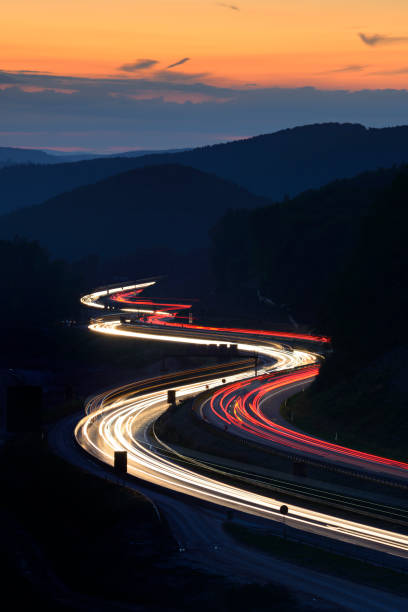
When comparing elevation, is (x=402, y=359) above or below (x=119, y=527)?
above

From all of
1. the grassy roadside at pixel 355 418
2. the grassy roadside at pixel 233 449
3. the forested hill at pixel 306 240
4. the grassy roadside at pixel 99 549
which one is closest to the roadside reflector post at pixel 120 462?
the grassy roadside at pixel 99 549

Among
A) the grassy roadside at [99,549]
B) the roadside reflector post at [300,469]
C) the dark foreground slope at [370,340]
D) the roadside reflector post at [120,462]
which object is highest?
the dark foreground slope at [370,340]

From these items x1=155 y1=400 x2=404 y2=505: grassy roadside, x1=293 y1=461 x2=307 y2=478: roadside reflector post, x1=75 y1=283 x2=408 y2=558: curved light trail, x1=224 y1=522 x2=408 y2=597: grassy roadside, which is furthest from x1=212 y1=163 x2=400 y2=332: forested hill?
x1=224 y1=522 x2=408 y2=597: grassy roadside

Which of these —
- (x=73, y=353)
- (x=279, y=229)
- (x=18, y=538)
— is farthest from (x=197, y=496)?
(x=279, y=229)

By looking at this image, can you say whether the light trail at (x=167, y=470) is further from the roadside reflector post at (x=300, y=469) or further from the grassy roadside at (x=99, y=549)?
the roadside reflector post at (x=300, y=469)

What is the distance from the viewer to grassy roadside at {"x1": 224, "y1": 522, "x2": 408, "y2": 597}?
3809 centimetres

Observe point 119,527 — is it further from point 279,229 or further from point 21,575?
point 279,229

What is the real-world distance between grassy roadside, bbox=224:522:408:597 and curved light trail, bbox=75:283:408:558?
2264 millimetres

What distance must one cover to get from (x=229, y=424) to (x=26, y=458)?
17.3 m

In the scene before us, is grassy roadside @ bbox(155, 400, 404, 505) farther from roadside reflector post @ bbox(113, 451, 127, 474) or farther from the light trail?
roadside reflector post @ bbox(113, 451, 127, 474)

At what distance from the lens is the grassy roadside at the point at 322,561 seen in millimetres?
38094

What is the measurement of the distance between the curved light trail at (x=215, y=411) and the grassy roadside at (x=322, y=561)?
2264mm

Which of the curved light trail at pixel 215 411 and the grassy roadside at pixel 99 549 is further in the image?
the curved light trail at pixel 215 411

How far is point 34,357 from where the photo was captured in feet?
542
